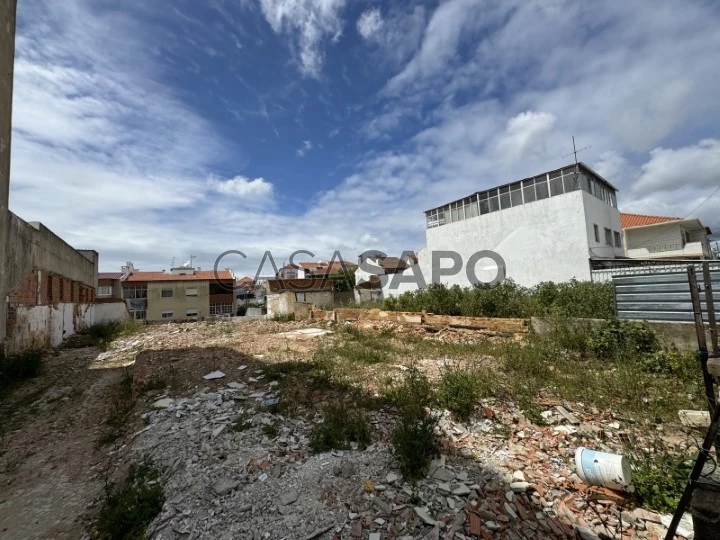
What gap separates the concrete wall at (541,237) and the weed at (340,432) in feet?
49.9

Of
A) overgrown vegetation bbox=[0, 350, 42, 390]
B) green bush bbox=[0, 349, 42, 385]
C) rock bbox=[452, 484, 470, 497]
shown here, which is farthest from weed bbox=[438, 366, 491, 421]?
green bush bbox=[0, 349, 42, 385]

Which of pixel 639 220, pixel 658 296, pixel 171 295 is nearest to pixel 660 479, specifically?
pixel 658 296

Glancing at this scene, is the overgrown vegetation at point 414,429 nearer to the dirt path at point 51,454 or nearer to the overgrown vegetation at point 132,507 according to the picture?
the overgrown vegetation at point 132,507

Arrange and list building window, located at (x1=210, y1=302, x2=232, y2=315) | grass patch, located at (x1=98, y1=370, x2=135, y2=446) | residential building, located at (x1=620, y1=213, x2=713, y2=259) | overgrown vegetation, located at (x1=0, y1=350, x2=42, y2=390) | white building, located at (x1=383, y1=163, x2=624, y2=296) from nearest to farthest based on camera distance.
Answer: grass patch, located at (x1=98, y1=370, x2=135, y2=446) < overgrown vegetation, located at (x1=0, y1=350, x2=42, y2=390) < white building, located at (x1=383, y1=163, x2=624, y2=296) < residential building, located at (x1=620, y1=213, x2=713, y2=259) < building window, located at (x1=210, y1=302, x2=232, y2=315)

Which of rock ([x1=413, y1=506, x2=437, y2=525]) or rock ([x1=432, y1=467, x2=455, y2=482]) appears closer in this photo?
rock ([x1=413, y1=506, x2=437, y2=525])

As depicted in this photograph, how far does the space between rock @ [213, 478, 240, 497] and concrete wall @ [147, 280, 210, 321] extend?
31578 millimetres

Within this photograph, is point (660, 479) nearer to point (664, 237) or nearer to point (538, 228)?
point (538, 228)

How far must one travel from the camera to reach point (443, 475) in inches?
111

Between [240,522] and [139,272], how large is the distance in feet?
126

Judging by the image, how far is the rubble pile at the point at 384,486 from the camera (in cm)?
236

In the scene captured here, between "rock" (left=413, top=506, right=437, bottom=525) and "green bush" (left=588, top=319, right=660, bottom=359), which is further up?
"green bush" (left=588, top=319, right=660, bottom=359)

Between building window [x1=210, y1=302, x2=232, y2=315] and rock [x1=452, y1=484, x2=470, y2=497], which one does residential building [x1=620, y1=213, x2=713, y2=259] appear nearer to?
rock [x1=452, y1=484, x2=470, y2=497]

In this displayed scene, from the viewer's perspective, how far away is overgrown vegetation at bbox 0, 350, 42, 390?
6.43 meters

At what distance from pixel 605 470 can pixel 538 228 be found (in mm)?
16273
